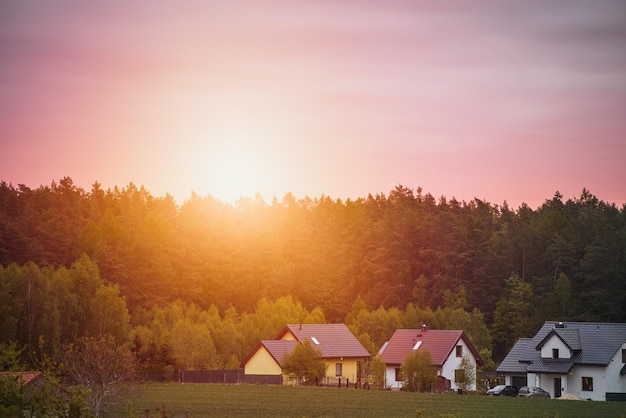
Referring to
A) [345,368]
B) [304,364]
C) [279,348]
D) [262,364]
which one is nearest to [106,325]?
[262,364]

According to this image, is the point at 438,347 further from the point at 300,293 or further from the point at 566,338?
the point at 300,293

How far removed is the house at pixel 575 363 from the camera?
62.4 m

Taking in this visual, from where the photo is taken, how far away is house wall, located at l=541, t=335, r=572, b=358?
64062 mm

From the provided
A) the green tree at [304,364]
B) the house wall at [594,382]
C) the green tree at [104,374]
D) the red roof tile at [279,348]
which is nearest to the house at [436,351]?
the green tree at [304,364]

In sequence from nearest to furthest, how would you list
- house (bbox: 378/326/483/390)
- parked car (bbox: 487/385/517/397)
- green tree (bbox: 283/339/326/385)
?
parked car (bbox: 487/385/517/397) < green tree (bbox: 283/339/326/385) < house (bbox: 378/326/483/390)

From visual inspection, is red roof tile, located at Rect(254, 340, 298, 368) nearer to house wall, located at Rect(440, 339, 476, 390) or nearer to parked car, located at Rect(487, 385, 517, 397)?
house wall, located at Rect(440, 339, 476, 390)

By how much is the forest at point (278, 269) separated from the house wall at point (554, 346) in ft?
64.7

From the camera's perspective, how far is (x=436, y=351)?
229 feet

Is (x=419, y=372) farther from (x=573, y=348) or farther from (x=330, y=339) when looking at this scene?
(x=330, y=339)

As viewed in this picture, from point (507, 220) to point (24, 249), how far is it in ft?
195

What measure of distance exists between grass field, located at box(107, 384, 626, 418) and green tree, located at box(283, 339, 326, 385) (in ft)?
19.6

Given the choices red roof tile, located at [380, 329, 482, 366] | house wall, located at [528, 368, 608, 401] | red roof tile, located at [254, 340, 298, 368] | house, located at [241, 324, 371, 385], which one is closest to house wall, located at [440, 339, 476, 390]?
red roof tile, located at [380, 329, 482, 366]

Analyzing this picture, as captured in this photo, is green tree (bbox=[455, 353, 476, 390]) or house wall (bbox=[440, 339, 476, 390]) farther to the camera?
house wall (bbox=[440, 339, 476, 390])

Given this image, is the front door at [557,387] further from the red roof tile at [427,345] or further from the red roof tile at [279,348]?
the red roof tile at [279,348]
